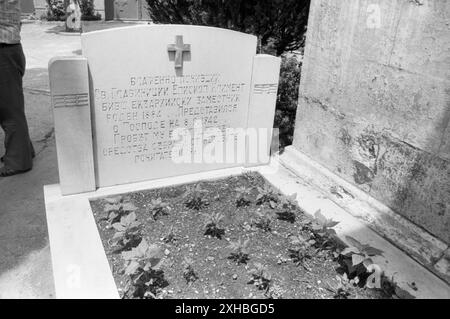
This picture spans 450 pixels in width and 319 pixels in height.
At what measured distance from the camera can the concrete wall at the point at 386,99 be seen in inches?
92.4

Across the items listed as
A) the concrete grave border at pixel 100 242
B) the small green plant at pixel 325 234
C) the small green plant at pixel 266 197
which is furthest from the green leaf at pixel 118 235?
the small green plant at pixel 325 234

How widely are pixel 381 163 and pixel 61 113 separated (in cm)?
232

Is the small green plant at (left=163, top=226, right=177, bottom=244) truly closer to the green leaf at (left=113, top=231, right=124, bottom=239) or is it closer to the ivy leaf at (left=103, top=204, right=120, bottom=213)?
the green leaf at (left=113, top=231, right=124, bottom=239)

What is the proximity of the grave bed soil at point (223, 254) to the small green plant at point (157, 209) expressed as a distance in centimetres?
3

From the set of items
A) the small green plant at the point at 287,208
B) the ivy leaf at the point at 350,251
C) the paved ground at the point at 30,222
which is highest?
the ivy leaf at the point at 350,251

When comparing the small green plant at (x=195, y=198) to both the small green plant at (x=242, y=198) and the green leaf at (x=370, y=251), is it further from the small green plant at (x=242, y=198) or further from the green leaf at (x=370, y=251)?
the green leaf at (x=370, y=251)

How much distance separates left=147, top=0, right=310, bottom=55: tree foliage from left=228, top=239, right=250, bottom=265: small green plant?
8.19 feet

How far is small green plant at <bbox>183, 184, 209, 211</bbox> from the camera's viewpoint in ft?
9.45

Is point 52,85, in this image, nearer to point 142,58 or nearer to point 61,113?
point 61,113

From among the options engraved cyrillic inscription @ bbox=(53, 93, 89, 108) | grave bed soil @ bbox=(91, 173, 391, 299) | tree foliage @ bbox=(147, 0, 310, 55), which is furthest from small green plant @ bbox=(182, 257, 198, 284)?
tree foliage @ bbox=(147, 0, 310, 55)

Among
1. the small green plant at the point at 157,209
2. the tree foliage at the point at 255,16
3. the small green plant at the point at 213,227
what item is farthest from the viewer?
the tree foliage at the point at 255,16

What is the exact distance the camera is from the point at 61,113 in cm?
272

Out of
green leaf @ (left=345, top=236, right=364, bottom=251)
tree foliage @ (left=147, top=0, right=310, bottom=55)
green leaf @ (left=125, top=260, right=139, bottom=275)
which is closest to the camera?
green leaf @ (left=125, top=260, right=139, bottom=275)

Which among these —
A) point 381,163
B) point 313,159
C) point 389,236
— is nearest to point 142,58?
point 313,159
